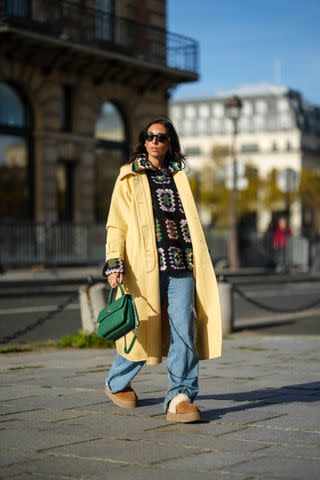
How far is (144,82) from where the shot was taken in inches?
1385

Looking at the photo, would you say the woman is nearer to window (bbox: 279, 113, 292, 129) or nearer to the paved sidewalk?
the paved sidewalk

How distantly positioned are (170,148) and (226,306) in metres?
6.59

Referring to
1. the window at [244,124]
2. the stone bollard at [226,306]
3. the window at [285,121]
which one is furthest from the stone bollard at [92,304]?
the window at [244,124]

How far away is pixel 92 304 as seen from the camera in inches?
473

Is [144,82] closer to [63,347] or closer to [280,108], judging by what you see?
[63,347]

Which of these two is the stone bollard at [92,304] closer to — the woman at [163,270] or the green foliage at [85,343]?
the green foliage at [85,343]

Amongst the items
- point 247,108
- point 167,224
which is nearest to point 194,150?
point 247,108

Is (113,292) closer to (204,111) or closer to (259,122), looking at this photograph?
(259,122)

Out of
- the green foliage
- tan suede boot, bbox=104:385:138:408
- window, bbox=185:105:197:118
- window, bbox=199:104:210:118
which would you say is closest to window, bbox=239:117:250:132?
window, bbox=199:104:210:118

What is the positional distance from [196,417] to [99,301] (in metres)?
5.79

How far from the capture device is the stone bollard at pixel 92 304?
472 inches

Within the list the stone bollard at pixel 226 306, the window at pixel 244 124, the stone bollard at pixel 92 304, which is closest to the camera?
the stone bollard at pixel 92 304

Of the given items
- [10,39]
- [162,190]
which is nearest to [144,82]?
[10,39]

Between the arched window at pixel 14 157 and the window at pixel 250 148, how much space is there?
8010cm
